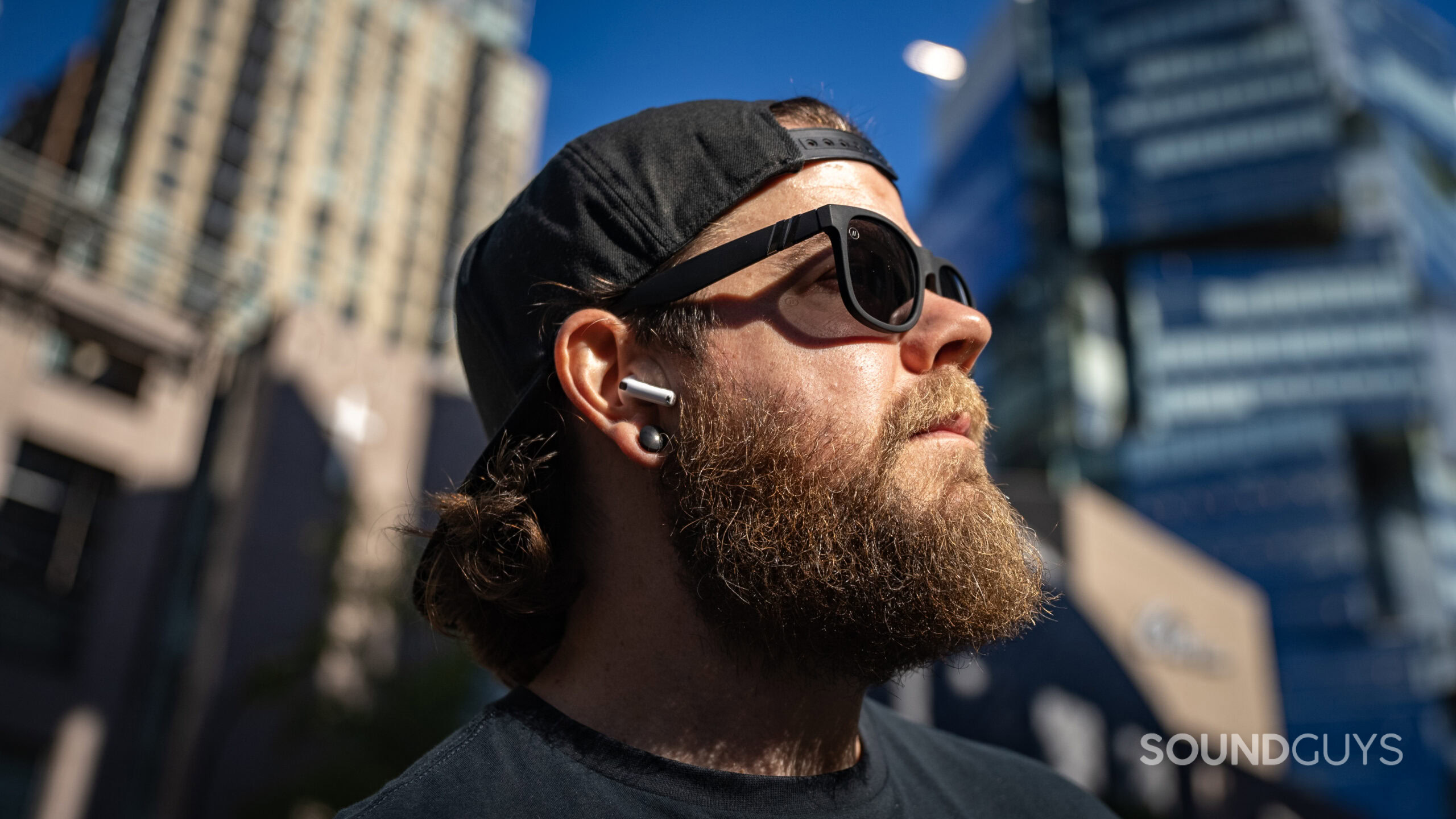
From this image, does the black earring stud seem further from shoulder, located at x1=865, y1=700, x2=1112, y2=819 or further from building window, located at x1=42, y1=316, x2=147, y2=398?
→ building window, located at x1=42, y1=316, x2=147, y2=398

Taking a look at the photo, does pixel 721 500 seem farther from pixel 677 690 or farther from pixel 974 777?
pixel 974 777

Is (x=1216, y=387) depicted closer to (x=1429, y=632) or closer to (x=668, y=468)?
(x=1429, y=632)

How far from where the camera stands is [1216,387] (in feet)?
238

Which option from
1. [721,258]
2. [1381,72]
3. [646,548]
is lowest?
[646,548]

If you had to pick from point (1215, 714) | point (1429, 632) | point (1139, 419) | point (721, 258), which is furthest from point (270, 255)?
point (1429, 632)

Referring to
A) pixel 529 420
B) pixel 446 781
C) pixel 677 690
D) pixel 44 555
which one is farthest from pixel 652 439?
pixel 44 555

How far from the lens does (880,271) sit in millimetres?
1868

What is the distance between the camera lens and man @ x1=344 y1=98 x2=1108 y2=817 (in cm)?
162

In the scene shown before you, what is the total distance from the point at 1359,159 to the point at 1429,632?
36.4m

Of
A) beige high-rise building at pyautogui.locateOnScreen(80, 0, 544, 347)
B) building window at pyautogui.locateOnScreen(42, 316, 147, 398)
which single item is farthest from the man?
beige high-rise building at pyautogui.locateOnScreen(80, 0, 544, 347)

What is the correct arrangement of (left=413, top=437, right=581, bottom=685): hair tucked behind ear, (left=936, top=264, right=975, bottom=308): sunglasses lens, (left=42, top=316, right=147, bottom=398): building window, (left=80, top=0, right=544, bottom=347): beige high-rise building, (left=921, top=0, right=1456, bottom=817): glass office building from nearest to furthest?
1. (left=413, top=437, right=581, bottom=685): hair tucked behind ear
2. (left=936, top=264, right=975, bottom=308): sunglasses lens
3. (left=42, top=316, right=147, bottom=398): building window
4. (left=80, top=0, right=544, bottom=347): beige high-rise building
5. (left=921, top=0, right=1456, bottom=817): glass office building

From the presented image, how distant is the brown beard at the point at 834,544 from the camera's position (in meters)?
1.63

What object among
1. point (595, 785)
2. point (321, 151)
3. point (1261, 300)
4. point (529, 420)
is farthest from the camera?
point (1261, 300)

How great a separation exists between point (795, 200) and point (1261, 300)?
8393 centimetres
